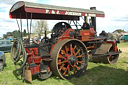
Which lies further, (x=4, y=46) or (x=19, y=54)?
(x=4, y=46)

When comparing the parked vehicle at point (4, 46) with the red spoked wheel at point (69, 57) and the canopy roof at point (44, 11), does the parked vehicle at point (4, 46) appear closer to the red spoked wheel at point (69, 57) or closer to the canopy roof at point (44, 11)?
the canopy roof at point (44, 11)

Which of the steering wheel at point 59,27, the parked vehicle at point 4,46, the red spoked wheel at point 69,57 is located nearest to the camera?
the red spoked wheel at point 69,57

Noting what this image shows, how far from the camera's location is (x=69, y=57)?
4551 mm

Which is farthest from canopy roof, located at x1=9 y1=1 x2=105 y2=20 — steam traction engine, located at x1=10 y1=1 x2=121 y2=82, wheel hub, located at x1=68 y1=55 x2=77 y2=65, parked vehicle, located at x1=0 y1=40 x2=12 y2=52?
parked vehicle, located at x1=0 y1=40 x2=12 y2=52

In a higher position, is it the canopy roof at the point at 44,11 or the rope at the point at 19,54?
the canopy roof at the point at 44,11

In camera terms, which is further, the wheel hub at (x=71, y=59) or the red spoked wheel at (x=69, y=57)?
the wheel hub at (x=71, y=59)

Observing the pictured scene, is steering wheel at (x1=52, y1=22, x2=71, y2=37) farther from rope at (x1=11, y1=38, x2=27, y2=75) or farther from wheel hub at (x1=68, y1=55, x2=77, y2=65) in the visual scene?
rope at (x1=11, y1=38, x2=27, y2=75)

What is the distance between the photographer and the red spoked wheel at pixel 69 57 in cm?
420

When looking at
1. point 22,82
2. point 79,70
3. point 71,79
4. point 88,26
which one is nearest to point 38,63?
point 22,82

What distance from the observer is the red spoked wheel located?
4199 mm

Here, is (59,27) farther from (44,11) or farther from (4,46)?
(4,46)

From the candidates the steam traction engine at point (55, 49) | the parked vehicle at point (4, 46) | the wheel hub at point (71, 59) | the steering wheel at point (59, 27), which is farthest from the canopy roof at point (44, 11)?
the parked vehicle at point (4, 46)

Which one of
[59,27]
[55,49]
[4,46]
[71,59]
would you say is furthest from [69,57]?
[4,46]

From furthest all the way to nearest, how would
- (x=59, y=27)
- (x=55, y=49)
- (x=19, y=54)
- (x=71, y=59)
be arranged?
(x=59, y=27), (x=71, y=59), (x=55, y=49), (x=19, y=54)
